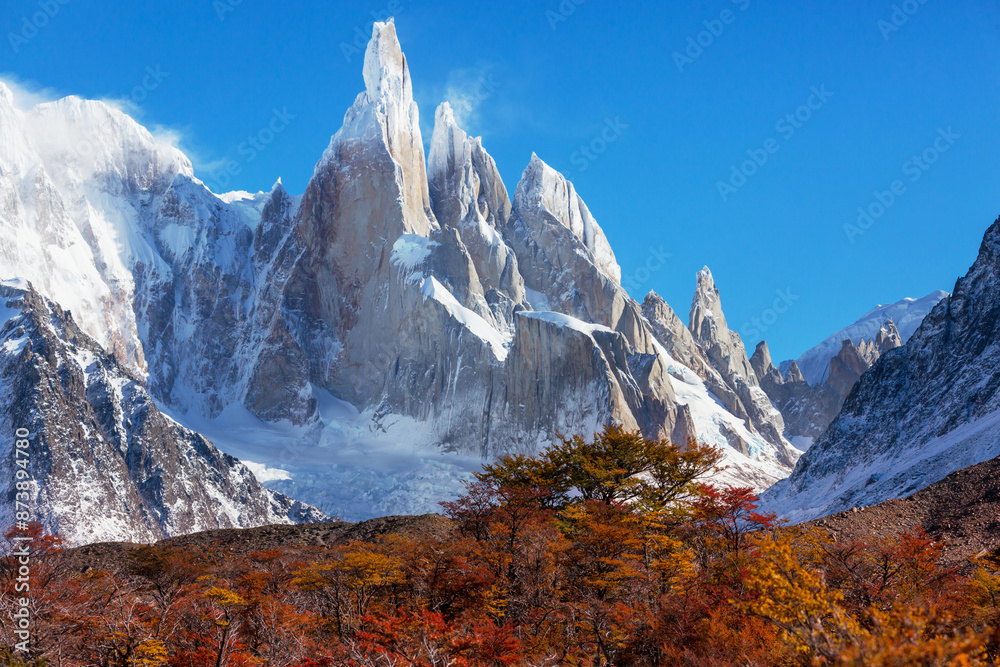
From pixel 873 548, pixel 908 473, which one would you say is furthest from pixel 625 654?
pixel 908 473

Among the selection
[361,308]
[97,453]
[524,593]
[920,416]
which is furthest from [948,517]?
[361,308]

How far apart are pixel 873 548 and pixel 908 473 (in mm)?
29680

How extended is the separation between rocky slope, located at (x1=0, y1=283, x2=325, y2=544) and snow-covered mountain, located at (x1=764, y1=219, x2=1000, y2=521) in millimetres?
69257

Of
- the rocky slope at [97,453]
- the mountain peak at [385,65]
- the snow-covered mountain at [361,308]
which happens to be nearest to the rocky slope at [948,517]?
the rocky slope at [97,453]

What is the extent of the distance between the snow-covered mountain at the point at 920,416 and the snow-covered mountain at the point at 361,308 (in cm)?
5080

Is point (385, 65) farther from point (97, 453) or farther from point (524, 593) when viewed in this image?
point (524, 593)

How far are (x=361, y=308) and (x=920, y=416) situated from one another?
12643 cm

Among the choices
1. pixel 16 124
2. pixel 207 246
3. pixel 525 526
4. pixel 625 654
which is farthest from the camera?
pixel 207 246

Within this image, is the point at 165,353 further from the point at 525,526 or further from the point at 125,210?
the point at 525,526

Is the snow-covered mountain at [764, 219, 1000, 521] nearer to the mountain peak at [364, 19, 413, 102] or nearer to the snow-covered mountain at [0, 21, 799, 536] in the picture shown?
the snow-covered mountain at [0, 21, 799, 536]

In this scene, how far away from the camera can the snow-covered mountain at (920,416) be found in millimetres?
53750

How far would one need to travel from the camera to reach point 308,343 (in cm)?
17238

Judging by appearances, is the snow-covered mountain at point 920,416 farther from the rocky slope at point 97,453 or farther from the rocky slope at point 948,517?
the rocky slope at point 97,453

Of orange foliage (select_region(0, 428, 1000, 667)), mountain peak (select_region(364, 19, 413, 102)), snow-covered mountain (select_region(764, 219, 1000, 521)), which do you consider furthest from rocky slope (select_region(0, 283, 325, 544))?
mountain peak (select_region(364, 19, 413, 102))
